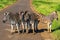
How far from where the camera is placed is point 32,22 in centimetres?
1886

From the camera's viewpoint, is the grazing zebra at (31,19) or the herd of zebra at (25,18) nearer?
the herd of zebra at (25,18)

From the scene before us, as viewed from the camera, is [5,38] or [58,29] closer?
[5,38]

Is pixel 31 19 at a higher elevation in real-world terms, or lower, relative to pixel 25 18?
lower

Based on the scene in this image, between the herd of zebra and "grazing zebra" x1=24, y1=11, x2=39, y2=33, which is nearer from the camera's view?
the herd of zebra

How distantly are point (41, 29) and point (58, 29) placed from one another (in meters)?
1.49

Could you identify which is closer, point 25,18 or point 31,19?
point 25,18

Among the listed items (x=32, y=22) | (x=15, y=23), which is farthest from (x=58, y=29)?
(x=15, y=23)

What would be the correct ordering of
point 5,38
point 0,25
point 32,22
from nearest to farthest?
point 5,38 → point 32,22 → point 0,25

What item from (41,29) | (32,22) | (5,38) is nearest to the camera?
(5,38)

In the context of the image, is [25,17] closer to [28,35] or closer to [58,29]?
[28,35]

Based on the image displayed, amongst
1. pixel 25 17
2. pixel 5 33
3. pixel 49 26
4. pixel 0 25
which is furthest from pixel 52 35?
pixel 0 25

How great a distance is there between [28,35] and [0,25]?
4775mm

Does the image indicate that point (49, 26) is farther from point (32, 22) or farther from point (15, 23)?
point (15, 23)

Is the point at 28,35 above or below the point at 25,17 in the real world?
below
